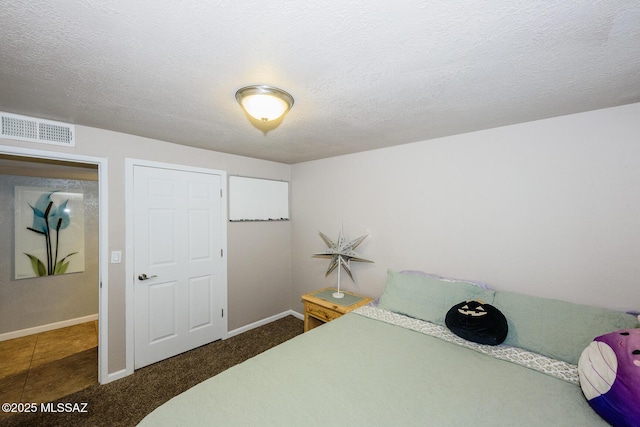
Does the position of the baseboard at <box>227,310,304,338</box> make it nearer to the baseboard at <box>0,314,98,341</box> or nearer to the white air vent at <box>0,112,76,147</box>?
the baseboard at <box>0,314,98,341</box>

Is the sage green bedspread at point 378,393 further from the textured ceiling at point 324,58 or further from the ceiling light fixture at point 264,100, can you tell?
the textured ceiling at point 324,58

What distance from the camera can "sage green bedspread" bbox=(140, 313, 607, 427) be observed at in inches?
44.9

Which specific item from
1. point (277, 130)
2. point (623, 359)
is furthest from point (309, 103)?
point (623, 359)

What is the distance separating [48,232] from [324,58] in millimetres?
4466

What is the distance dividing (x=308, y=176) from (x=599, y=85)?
2870 millimetres

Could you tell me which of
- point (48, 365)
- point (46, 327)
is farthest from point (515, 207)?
point (46, 327)

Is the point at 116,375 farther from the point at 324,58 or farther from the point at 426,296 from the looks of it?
the point at 324,58

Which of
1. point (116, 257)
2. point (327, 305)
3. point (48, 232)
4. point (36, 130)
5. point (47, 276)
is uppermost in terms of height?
point (36, 130)

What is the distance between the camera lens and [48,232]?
135 inches

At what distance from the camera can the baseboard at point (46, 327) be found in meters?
3.16

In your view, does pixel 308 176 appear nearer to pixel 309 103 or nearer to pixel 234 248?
pixel 234 248

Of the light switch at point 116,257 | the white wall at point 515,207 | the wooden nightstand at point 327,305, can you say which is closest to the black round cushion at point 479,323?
the white wall at point 515,207

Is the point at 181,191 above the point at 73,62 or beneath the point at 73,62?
beneath

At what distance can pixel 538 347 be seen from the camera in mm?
1674
